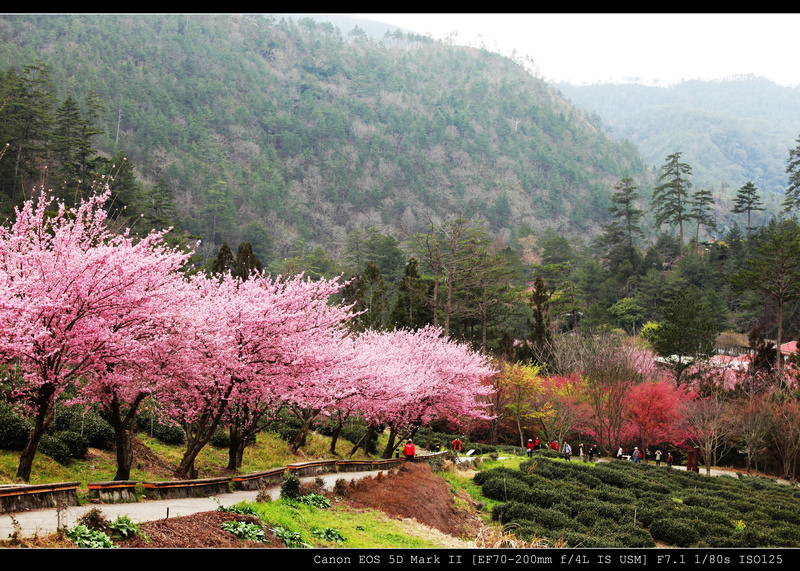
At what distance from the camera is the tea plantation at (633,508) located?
1559 cm

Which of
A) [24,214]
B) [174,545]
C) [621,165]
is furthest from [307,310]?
[621,165]

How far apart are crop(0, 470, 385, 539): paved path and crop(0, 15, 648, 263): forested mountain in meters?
81.5

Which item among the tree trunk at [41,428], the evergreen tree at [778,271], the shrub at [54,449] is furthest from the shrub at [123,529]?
the evergreen tree at [778,271]

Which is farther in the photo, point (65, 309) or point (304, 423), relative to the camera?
point (304, 423)

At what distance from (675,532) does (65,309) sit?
1634 centimetres

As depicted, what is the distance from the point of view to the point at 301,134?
14788 centimetres

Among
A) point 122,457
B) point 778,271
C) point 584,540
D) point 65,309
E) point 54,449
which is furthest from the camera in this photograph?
point 778,271

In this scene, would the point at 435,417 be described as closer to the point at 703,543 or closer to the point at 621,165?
the point at 703,543

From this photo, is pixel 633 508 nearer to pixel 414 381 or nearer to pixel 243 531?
pixel 414 381

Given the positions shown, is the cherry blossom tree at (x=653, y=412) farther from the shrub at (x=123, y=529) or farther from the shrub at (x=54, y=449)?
the shrub at (x=123, y=529)

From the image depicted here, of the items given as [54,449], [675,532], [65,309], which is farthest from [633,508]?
[65,309]

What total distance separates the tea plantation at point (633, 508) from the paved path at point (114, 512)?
26.8ft

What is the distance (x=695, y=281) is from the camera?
74938mm

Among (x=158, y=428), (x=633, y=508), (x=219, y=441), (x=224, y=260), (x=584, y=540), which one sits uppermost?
(x=224, y=260)
